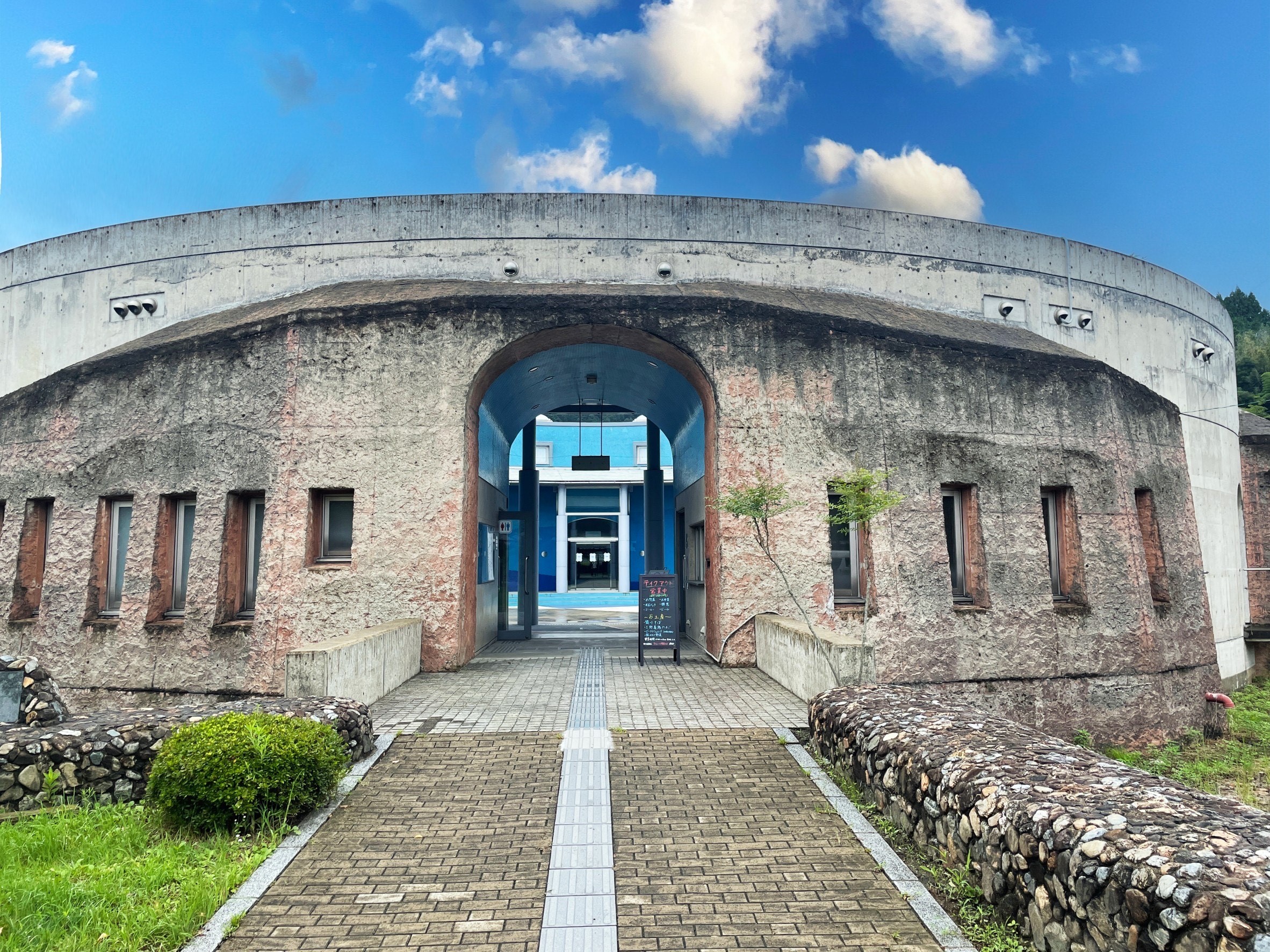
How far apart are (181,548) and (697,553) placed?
9709 mm

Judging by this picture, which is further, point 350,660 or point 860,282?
point 860,282

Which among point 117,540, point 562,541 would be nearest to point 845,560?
point 117,540

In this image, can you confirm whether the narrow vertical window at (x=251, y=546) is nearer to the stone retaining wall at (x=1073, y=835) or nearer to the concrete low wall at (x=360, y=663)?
the concrete low wall at (x=360, y=663)

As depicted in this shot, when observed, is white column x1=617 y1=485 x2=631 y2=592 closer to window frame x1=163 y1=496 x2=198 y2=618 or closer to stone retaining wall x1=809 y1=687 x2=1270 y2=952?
window frame x1=163 y1=496 x2=198 y2=618

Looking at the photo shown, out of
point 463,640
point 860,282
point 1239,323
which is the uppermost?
point 1239,323

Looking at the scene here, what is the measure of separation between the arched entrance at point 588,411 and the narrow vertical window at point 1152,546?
850cm

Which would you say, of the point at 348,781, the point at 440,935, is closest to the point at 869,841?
the point at 440,935

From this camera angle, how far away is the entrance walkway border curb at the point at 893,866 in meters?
4.30

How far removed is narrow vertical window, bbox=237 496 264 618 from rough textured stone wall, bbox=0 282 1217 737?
531 millimetres

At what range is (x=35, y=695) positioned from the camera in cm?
762

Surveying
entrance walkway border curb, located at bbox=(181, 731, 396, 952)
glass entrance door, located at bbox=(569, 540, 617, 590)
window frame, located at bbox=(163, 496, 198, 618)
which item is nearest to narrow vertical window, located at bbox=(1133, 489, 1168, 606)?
entrance walkway border curb, located at bbox=(181, 731, 396, 952)

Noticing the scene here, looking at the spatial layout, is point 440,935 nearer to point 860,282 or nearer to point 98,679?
point 98,679

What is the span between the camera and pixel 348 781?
6840 mm

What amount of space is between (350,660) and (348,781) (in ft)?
8.57
